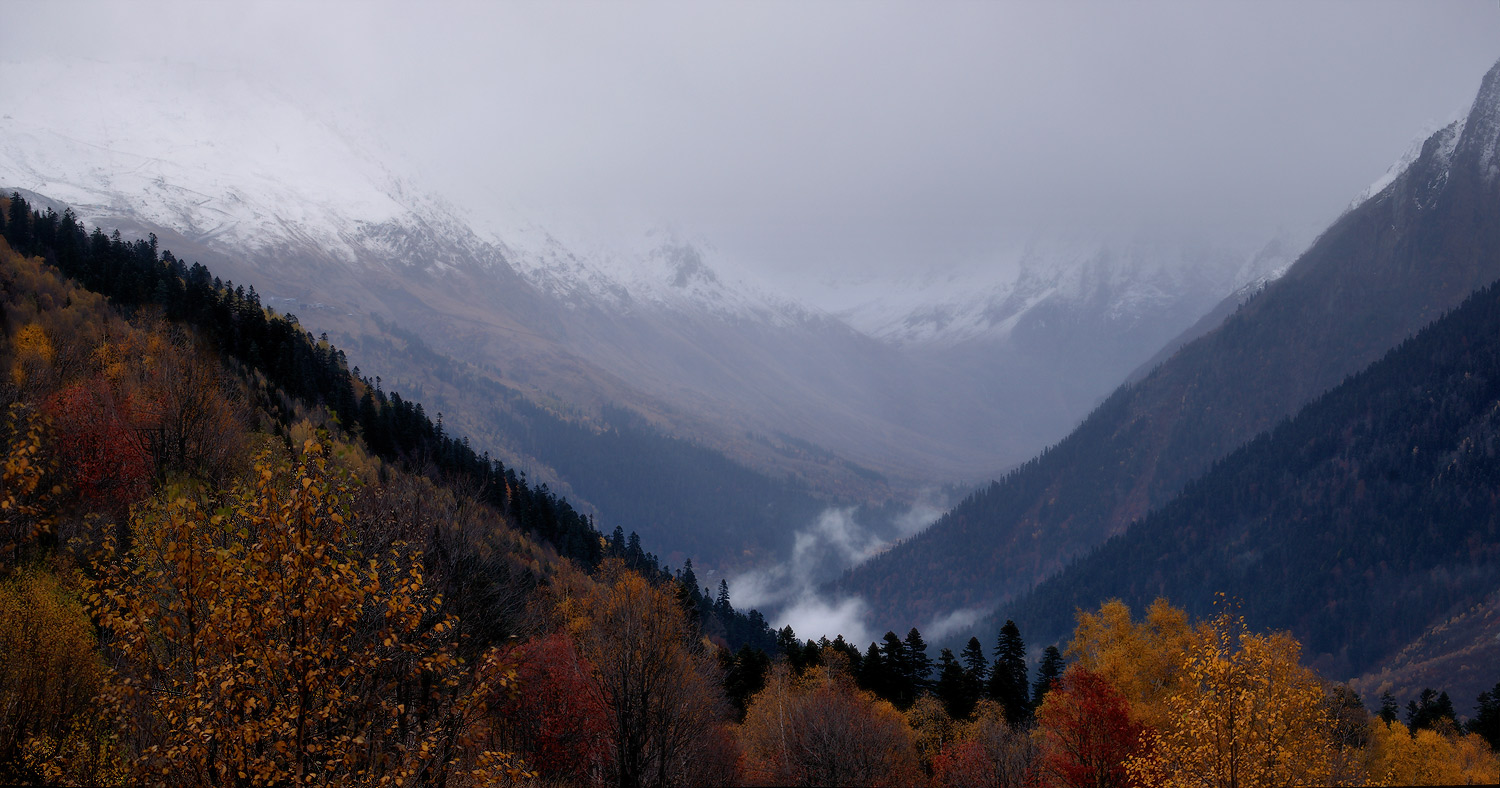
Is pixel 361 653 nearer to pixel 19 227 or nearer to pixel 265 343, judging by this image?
pixel 265 343

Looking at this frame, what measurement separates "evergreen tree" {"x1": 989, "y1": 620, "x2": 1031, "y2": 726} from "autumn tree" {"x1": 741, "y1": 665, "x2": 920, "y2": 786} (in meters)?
20.2

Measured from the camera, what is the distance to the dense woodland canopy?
1192 cm

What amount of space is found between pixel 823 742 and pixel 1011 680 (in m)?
41.3

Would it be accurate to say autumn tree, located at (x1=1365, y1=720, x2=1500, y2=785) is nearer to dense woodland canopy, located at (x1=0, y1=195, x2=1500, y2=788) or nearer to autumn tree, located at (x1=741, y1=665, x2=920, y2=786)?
dense woodland canopy, located at (x1=0, y1=195, x2=1500, y2=788)

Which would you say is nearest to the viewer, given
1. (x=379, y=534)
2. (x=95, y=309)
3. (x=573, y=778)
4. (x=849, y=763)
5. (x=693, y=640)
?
(x=379, y=534)

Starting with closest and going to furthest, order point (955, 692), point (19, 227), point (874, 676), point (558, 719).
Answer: point (558, 719) < point (955, 692) < point (874, 676) < point (19, 227)

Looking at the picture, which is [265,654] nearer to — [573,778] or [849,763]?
[573,778]

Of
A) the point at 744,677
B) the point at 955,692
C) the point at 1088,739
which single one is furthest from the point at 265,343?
the point at 1088,739

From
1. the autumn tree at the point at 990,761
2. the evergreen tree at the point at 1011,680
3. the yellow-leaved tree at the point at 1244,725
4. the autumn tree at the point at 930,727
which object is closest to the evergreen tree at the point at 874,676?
the autumn tree at the point at 930,727

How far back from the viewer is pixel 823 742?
45406 millimetres

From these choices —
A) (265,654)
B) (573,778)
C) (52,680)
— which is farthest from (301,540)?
(573,778)

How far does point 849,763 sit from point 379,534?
113ft

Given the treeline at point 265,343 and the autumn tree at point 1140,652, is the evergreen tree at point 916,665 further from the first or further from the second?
the treeline at point 265,343

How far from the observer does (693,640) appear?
53844 millimetres
